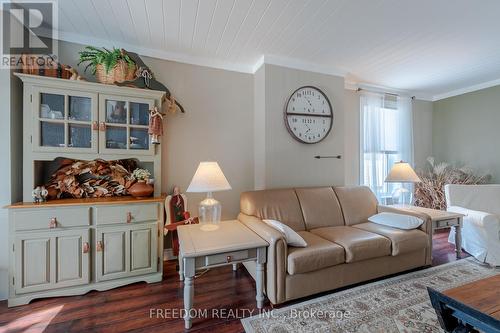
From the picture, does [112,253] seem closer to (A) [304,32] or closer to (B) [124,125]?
(B) [124,125]

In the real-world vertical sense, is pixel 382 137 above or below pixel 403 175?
above

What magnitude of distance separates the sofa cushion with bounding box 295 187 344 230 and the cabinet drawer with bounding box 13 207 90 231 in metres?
2.21

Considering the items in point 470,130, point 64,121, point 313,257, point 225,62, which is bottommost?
point 313,257

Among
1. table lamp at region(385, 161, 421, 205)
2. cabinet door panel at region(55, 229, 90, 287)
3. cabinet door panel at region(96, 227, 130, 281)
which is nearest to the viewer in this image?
cabinet door panel at region(55, 229, 90, 287)

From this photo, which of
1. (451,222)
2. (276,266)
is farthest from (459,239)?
(276,266)

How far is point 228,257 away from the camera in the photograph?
1.64 meters

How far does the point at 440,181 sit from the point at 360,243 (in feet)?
9.54

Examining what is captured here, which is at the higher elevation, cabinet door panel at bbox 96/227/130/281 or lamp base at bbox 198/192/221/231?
lamp base at bbox 198/192/221/231

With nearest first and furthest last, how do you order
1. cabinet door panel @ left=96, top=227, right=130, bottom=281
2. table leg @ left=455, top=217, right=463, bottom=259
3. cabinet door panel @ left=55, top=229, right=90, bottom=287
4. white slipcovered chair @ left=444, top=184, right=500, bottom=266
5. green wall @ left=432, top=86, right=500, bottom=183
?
cabinet door panel @ left=55, top=229, right=90, bottom=287 → cabinet door panel @ left=96, top=227, right=130, bottom=281 → white slipcovered chair @ left=444, top=184, right=500, bottom=266 → table leg @ left=455, top=217, right=463, bottom=259 → green wall @ left=432, top=86, right=500, bottom=183

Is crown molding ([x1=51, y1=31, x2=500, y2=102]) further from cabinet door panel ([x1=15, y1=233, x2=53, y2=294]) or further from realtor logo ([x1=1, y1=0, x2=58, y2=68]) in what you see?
cabinet door panel ([x1=15, y1=233, x2=53, y2=294])

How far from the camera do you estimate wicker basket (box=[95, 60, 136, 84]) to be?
2102 millimetres

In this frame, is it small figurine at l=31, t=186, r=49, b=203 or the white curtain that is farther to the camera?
→ the white curtain

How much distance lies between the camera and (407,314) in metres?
1.68

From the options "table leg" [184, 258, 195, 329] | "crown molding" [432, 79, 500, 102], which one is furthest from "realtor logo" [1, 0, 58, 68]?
"crown molding" [432, 79, 500, 102]
